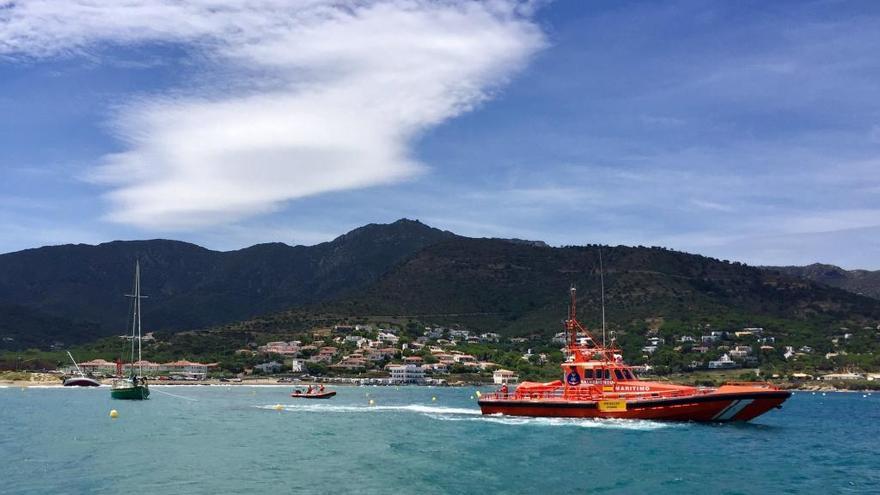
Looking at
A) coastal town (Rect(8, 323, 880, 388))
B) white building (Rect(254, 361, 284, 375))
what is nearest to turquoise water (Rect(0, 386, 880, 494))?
coastal town (Rect(8, 323, 880, 388))

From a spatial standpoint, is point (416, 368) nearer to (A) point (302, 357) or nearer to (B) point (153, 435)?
(A) point (302, 357)

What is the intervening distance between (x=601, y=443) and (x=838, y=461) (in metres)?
12.7

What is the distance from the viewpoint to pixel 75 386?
5635 inches

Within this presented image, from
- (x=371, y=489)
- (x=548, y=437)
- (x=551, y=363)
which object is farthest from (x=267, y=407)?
(x=551, y=363)

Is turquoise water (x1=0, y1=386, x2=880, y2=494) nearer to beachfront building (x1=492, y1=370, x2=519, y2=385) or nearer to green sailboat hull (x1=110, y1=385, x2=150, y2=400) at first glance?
green sailboat hull (x1=110, y1=385, x2=150, y2=400)

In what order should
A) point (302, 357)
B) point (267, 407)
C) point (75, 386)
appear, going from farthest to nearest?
point (302, 357) < point (75, 386) < point (267, 407)

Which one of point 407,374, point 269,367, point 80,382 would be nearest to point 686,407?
point 80,382

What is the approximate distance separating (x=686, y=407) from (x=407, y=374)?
122 meters

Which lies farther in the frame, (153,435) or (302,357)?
(302,357)

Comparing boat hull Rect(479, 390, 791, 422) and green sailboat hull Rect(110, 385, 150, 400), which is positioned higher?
boat hull Rect(479, 390, 791, 422)

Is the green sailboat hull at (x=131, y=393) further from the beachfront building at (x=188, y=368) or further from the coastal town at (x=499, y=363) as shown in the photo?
the beachfront building at (x=188, y=368)

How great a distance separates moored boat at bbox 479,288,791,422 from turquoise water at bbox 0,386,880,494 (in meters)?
1.27

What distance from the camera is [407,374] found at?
176 metres

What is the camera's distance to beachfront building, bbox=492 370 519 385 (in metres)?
154
